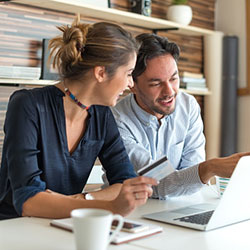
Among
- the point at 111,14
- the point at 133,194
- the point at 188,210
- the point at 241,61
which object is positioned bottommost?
the point at 188,210

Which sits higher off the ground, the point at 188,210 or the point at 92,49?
the point at 92,49

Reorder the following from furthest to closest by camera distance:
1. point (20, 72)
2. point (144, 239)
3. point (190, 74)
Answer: point (190, 74) < point (20, 72) < point (144, 239)

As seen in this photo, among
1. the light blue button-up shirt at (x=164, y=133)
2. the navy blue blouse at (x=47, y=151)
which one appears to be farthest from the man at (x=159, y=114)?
the navy blue blouse at (x=47, y=151)

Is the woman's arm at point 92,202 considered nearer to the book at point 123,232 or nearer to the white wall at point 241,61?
the book at point 123,232

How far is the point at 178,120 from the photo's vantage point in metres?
2.23

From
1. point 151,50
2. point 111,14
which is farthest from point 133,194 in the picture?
point 111,14

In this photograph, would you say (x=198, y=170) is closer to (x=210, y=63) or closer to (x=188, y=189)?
(x=188, y=189)

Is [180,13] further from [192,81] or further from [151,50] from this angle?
[151,50]

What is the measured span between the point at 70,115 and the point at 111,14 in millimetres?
1779

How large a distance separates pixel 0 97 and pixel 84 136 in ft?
4.43

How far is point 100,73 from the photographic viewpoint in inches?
64.2

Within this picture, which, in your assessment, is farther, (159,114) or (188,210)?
(159,114)

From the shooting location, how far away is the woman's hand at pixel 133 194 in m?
1.22

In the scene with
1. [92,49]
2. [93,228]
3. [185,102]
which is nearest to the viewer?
[93,228]
